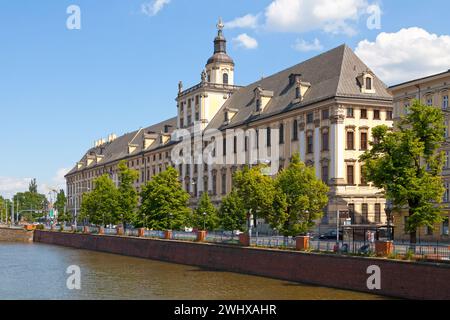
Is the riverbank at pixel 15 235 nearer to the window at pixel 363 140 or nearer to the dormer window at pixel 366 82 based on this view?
the window at pixel 363 140

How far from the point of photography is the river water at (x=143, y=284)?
39.8m

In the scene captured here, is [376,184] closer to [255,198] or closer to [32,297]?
[255,198]

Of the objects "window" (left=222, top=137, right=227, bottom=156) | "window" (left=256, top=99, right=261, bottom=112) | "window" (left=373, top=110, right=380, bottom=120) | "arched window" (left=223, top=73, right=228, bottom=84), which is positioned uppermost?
"arched window" (left=223, top=73, right=228, bottom=84)

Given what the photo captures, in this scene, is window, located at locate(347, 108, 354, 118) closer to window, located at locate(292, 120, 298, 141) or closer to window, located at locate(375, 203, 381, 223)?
window, located at locate(292, 120, 298, 141)

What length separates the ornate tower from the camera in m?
105

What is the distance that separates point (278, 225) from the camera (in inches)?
2147

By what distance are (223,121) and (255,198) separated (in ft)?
130

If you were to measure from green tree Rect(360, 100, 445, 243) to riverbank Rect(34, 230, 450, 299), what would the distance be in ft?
18.7

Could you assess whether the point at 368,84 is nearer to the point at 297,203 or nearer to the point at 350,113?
the point at 350,113

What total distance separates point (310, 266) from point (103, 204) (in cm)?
5643

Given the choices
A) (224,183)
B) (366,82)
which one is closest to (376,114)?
(366,82)

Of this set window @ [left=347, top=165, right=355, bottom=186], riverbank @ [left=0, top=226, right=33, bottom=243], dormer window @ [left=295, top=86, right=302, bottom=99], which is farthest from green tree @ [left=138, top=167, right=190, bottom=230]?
riverbank @ [left=0, top=226, right=33, bottom=243]

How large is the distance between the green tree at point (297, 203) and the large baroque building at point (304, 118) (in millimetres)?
11538
